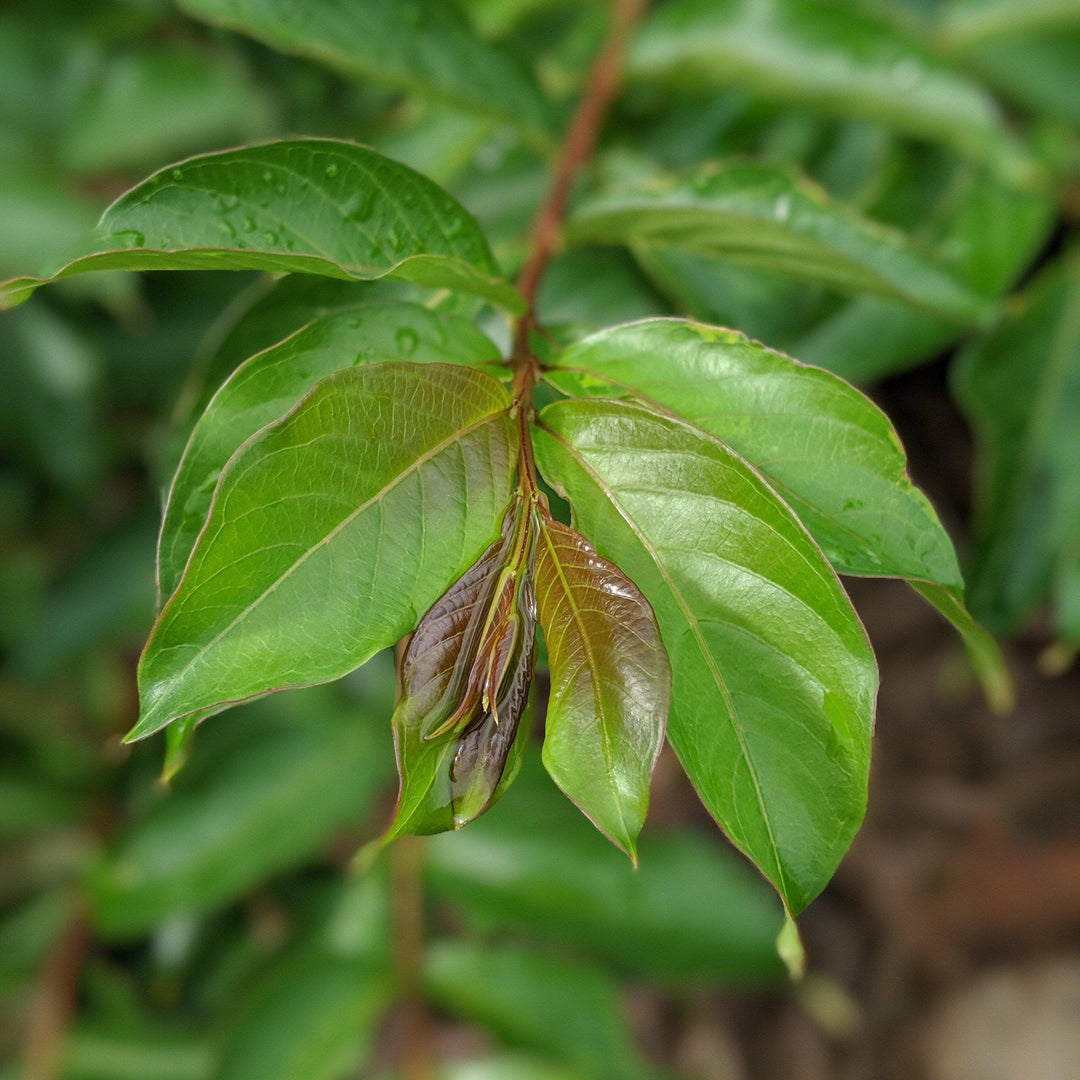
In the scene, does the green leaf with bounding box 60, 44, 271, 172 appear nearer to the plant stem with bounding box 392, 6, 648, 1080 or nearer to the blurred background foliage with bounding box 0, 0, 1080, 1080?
the blurred background foliage with bounding box 0, 0, 1080, 1080

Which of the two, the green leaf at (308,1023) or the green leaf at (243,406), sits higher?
the green leaf at (243,406)

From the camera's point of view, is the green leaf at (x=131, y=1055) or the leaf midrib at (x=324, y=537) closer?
the leaf midrib at (x=324, y=537)

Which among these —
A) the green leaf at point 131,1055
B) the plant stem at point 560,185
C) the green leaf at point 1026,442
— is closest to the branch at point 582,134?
the plant stem at point 560,185

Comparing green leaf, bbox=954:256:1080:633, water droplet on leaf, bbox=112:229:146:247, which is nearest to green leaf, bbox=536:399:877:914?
water droplet on leaf, bbox=112:229:146:247

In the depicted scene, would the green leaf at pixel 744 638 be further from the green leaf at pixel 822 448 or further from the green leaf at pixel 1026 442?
the green leaf at pixel 1026 442

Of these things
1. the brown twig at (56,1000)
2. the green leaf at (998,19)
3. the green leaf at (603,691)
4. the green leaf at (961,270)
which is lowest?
the brown twig at (56,1000)

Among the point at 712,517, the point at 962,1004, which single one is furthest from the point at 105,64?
the point at 962,1004

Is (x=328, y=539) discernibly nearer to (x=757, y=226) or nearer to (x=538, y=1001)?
(x=757, y=226)
